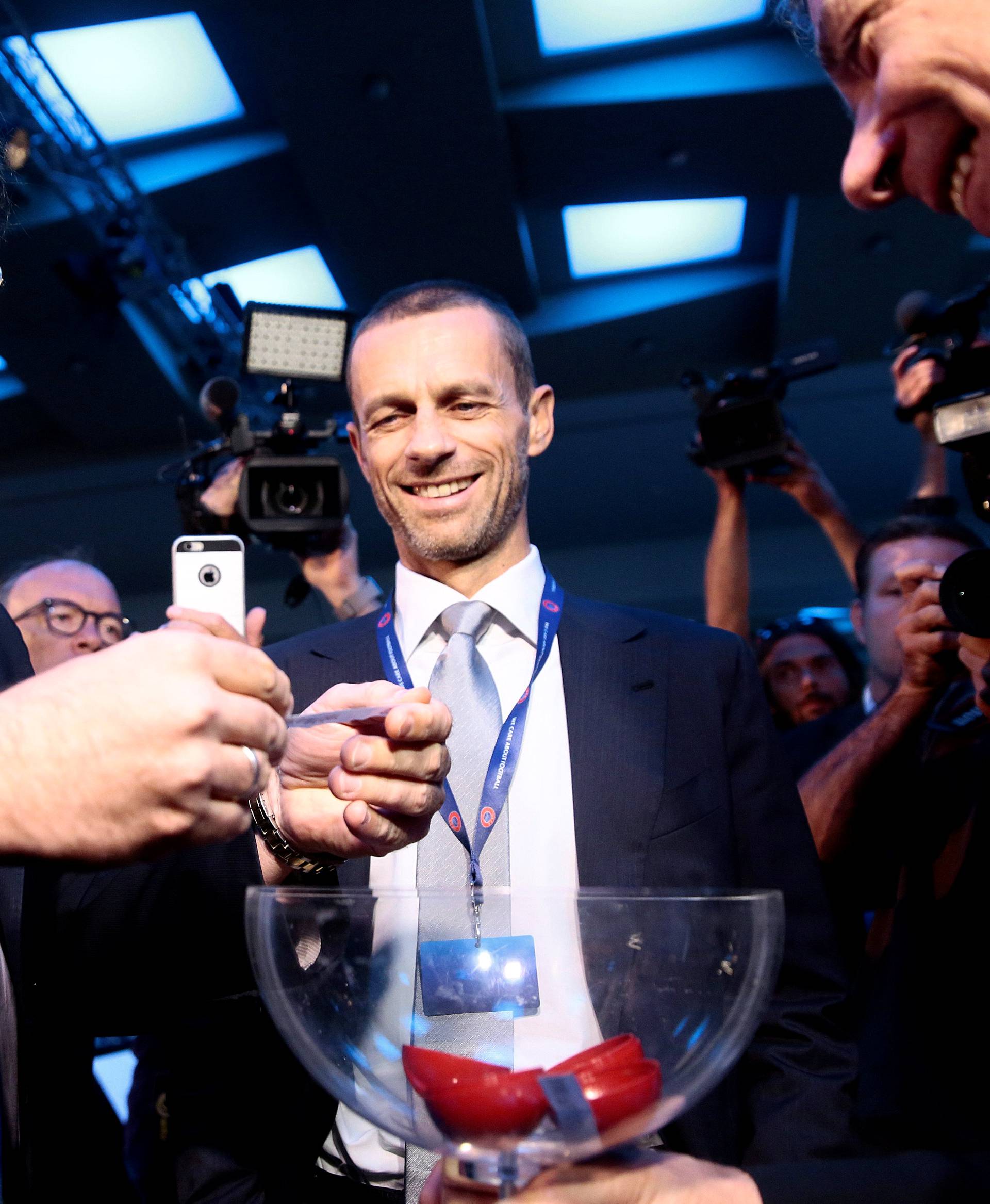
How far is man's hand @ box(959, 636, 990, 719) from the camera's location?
134cm

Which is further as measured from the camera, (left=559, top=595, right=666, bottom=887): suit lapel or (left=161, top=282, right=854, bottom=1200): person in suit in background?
(left=559, top=595, right=666, bottom=887): suit lapel

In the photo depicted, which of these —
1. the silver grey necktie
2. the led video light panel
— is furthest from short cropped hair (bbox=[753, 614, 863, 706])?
the silver grey necktie

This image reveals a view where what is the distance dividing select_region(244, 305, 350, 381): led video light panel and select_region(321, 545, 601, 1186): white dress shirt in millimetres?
532

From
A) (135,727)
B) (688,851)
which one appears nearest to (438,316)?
(688,851)

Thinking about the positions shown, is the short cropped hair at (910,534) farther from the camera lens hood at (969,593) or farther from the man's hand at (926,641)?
the camera lens hood at (969,593)

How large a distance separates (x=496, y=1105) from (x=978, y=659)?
3.75 ft

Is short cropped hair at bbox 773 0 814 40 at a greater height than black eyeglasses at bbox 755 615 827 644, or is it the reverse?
short cropped hair at bbox 773 0 814 40

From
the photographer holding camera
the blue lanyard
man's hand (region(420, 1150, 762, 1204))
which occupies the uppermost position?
the photographer holding camera

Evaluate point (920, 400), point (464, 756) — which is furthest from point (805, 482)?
point (464, 756)

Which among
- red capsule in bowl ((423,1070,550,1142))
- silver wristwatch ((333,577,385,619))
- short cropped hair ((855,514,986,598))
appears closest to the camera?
red capsule in bowl ((423,1070,550,1142))

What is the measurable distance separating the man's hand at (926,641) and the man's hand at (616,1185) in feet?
3.88

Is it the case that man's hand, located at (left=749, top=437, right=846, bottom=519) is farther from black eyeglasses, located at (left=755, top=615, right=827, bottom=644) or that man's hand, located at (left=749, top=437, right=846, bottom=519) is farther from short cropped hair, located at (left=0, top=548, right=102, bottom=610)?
A: short cropped hair, located at (left=0, top=548, right=102, bottom=610)

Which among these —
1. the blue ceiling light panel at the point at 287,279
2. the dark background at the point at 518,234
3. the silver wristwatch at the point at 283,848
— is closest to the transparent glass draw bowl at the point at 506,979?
the silver wristwatch at the point at 283,848

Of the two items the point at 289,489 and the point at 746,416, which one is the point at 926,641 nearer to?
the point at 746,416
